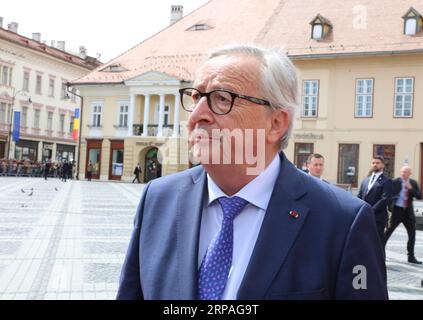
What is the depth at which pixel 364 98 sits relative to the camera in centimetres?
3112

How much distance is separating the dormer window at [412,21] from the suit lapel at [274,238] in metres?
30.8

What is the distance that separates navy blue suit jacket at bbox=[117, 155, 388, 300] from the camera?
5.82 ft

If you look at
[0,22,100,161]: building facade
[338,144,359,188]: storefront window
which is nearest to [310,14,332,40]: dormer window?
[338,144,359,188]: storefront window

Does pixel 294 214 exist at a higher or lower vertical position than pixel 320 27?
lower

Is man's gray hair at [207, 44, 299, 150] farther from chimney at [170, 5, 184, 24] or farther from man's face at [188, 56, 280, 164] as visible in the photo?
chimney at [170, 5, 184, 24]

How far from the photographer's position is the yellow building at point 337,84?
1183 inches

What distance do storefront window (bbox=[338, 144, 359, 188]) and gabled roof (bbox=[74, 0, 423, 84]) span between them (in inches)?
203

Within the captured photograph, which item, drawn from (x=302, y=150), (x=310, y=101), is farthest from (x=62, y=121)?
(x=310, y=101)

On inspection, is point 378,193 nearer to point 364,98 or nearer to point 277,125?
point 277,125

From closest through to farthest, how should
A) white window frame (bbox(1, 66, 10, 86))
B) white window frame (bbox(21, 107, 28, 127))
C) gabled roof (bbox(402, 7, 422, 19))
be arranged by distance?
gabled roof (bbox(402, 7, 422, 19))
white window frame (bbox(1, 66, 10, 86))
white window frame (bbox(21, 107, 28, 127))

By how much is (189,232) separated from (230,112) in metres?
0.43

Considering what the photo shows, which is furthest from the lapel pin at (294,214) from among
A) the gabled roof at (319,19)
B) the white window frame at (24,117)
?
the white window frame at (24,117)

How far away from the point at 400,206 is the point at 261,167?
26.4 feet

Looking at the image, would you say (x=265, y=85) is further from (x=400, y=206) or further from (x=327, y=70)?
(x=327, y=70)
